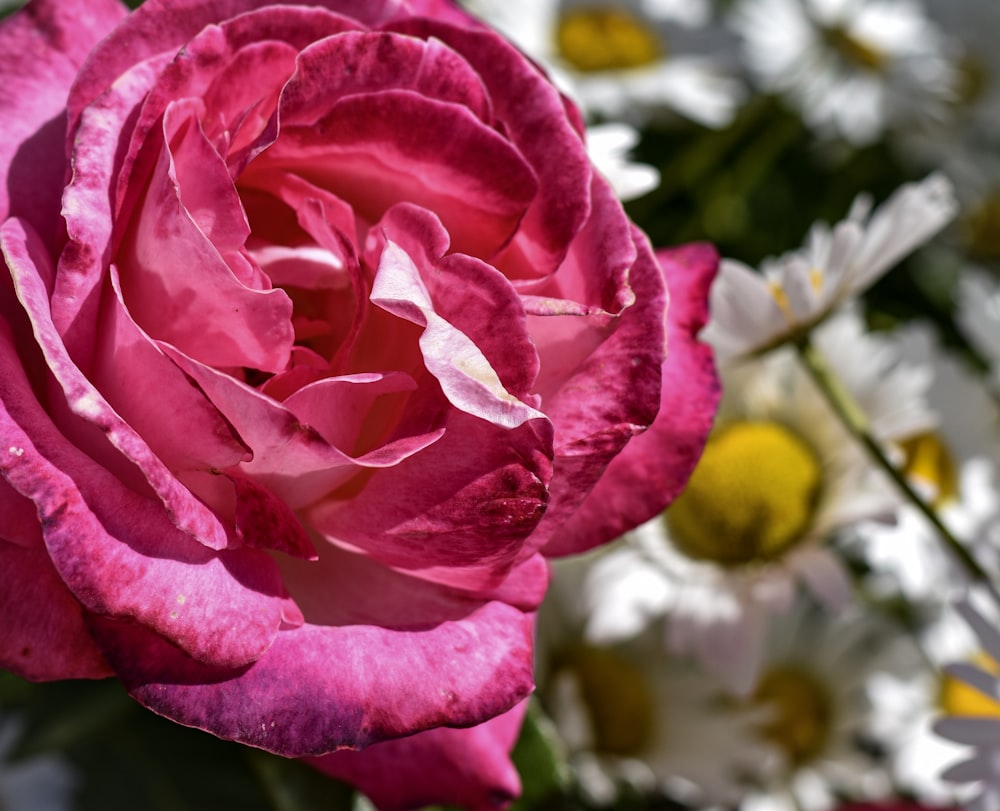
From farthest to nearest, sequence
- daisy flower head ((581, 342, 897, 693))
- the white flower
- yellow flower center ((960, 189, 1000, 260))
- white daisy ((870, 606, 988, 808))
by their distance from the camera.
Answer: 1. yellow flower center ((960, 189, 1000, 260))
2. white daisy ((870, 606, 988, 808))
3. daisy flower head ((581, 342, 897, 693))
4. the white flower

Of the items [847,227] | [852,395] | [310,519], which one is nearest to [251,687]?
[310,519]

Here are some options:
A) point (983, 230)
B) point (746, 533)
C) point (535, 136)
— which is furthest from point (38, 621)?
point (983, 230)

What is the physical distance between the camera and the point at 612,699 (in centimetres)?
65

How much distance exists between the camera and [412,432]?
24 centimetres

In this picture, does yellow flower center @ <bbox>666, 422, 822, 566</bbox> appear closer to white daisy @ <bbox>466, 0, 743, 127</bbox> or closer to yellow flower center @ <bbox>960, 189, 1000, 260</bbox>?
white daisy @ <bbox>466, 0, 743, 127</bbox>

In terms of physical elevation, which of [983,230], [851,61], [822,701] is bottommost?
[822,701]

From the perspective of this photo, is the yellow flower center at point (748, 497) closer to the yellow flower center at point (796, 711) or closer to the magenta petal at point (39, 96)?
the yellow flower center at point (796, 711)

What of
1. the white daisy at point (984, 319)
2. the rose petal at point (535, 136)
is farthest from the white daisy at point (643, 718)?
the rose petal at point (535, 136)

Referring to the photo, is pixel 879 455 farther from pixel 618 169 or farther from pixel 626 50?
pixel 626 50

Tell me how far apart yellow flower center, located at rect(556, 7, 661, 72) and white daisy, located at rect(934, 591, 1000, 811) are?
0.60 meters

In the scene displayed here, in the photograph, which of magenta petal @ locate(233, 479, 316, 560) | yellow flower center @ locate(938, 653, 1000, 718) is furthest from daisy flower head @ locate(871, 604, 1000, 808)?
magenta petal @ locate(233, 479, 316, 560)

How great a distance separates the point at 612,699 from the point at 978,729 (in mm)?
240

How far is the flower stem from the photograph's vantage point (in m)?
0.40

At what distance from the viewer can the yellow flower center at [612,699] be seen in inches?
25.4
